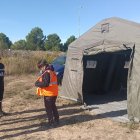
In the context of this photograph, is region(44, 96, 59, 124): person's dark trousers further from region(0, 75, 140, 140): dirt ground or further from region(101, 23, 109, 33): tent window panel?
region(101, 23, 109, 33): tent window panel

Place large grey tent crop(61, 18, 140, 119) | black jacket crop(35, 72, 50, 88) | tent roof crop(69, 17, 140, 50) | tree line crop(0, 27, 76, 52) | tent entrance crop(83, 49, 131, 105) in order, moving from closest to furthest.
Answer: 1. black jacket crop(35, 72, 50, 88)
2. large grey tent crop(61, 18, 140, 119)
3. tent roof crop(69, 17, 140, 50)
4. tent entrance crop(83, 49, 131, 105)
5. tree line crop(0, 27, 76, 52)

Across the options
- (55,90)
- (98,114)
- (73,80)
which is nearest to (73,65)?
(73,80)

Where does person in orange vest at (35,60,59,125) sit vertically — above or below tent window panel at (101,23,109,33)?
below

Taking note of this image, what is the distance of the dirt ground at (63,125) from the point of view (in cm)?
837

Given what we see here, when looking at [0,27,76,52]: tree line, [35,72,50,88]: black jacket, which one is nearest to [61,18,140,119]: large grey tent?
[35,72,50,88]: black jacket

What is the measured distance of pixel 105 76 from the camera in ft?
49.1

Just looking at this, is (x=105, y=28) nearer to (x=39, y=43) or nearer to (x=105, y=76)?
(x=105, y=76)

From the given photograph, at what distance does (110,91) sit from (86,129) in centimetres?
648

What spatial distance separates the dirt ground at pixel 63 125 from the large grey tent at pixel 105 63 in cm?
83

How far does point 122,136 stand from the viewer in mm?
8305

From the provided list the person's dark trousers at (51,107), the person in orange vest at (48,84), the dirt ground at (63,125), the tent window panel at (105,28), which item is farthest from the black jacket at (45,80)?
the tent window panel at (105,28)

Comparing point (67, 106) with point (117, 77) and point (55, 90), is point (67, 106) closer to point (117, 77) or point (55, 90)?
point (55, 90)

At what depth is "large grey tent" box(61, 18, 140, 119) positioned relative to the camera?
9781mm

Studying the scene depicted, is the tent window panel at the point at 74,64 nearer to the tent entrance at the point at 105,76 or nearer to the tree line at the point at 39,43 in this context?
the tent entrance at the point at 105,76
